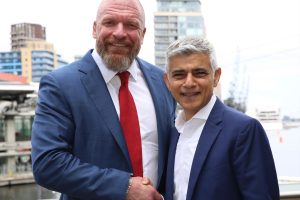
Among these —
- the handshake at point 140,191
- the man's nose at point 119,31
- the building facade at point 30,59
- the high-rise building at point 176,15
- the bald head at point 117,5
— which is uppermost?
the high-rise building at point 176,15

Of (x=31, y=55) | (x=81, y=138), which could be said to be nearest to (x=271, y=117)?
(x=31, y=55)

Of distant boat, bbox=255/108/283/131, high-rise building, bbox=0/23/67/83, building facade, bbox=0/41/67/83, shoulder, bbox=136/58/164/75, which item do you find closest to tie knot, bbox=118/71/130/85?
shoulder, bbox=136/58/164/75

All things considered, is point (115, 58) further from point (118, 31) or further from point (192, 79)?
point (192, 79)

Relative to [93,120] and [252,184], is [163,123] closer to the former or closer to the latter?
[93,120]

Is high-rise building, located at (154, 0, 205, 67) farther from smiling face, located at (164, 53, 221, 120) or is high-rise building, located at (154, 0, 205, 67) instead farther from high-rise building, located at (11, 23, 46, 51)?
smiling face, located at (164, 53, 221, 120)

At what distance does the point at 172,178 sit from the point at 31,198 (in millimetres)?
14351

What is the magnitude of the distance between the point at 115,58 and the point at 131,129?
0.69ft

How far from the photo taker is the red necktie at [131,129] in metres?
1.14

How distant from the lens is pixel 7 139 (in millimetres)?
16344

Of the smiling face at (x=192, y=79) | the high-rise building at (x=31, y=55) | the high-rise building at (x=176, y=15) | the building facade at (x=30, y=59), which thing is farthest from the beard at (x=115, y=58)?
the building facade at (x=30, y=59)

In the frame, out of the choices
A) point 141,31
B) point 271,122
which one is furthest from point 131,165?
point 271,122

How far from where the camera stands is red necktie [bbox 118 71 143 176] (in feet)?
3.74

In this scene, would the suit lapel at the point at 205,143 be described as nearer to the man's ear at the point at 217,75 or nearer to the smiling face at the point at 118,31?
the man's ear at the point at 217,75

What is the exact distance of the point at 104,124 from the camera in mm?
1104
